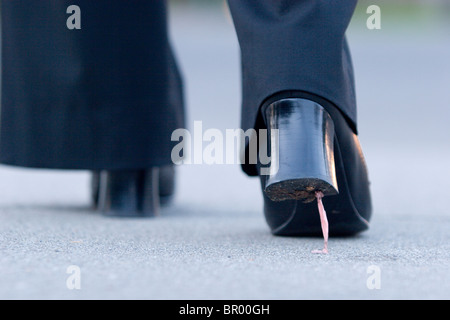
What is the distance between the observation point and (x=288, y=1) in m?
1.24

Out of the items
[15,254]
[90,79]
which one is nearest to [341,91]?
[15,254]

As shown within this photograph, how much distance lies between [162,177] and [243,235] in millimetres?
562

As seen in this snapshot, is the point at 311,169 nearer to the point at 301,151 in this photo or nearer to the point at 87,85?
the point at 301,151

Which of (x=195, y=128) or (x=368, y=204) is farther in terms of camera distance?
(x=195, y=128)

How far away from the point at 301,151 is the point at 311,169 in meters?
0.03

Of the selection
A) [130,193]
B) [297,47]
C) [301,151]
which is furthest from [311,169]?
[130,193]

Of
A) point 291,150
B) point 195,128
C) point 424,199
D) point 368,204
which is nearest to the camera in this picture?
point 291,150

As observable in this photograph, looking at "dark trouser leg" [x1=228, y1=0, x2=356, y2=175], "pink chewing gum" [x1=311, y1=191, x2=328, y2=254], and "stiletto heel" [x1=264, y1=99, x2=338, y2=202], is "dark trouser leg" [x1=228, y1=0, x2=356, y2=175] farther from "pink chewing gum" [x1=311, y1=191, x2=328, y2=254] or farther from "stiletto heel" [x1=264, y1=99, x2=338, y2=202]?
"pink chewing gum" [x1=311, y1=191, x2=328, y2=254]

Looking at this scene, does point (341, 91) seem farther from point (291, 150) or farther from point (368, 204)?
point (368, 204)

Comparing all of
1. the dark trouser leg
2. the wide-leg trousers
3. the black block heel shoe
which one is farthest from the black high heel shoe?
the dark trouser leg

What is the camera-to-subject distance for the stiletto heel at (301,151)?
1146 millimetres

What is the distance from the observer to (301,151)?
116cm

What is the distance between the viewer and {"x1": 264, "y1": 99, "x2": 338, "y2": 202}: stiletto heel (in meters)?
1.15
